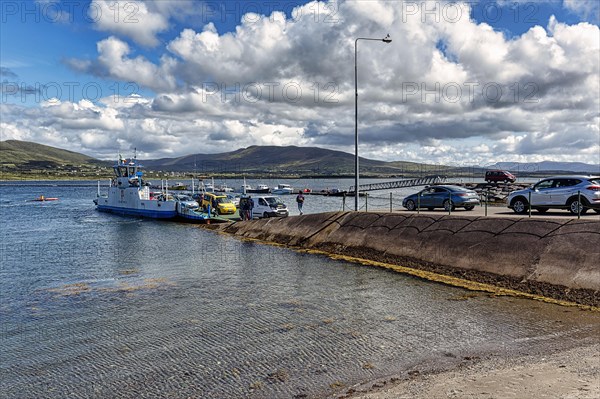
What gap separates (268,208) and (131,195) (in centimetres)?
3001

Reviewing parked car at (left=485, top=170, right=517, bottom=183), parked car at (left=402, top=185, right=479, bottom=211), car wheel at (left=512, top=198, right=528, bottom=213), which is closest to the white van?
parked car at (left=402, top=185, right=479, bottom=211)

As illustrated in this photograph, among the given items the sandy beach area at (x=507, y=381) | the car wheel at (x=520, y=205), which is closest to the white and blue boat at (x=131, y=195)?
the car wheel at (x=520, y=205)

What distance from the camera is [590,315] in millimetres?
12219

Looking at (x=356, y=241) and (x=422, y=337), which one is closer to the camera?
(x=422, y=337)

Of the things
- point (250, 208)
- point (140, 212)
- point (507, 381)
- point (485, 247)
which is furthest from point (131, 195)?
point (507, 381)

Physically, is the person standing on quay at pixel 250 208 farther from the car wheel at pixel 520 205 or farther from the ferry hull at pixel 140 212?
the car wheel at pixel 520 205

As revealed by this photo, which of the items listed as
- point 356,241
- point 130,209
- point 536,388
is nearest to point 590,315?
point 536,388

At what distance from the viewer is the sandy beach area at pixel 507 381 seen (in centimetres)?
756

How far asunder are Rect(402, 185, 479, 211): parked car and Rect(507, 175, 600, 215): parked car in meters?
4.34

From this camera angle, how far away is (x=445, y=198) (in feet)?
91.8

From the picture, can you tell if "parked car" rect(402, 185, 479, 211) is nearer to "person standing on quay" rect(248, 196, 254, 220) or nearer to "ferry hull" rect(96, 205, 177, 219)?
"person standing on quay" rect(248, 196, 254, 220)

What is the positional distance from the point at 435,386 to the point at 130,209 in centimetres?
5995

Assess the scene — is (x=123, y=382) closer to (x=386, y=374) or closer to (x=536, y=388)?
(x=386, y=374)

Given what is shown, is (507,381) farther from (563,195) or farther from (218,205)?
(218,205)
